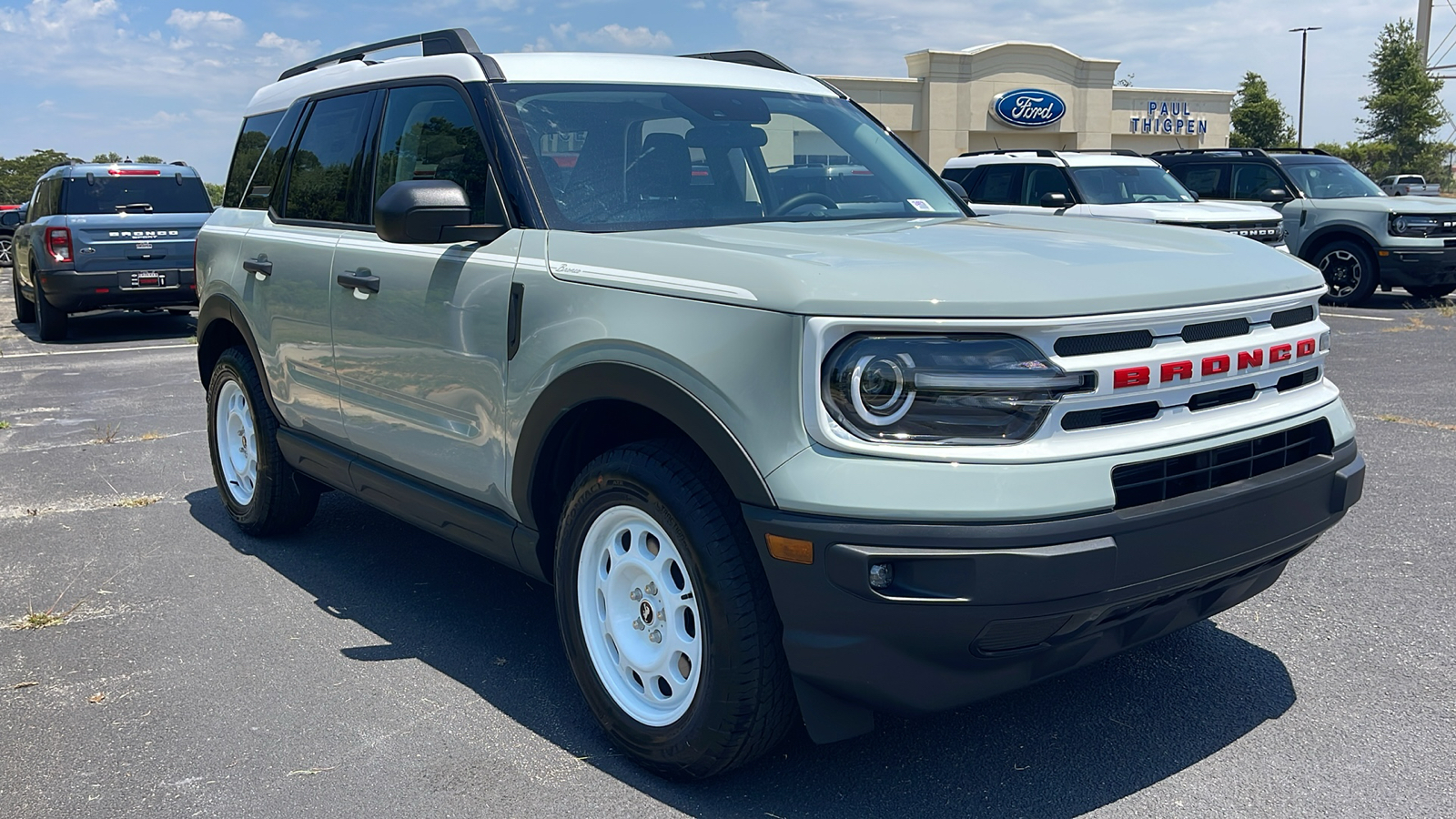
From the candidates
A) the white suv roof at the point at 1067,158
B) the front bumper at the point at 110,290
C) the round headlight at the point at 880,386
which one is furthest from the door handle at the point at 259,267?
the white suv roof at the point at 1067,158

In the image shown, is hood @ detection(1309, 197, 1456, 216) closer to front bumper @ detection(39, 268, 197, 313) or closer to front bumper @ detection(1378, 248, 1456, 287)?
front bumper @ detection(1378, 248, 1456, 287)

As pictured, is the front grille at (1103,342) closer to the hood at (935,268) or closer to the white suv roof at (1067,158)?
the hood at (935,268)

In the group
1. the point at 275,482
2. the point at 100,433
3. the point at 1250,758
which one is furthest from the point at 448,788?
the point at 100,433

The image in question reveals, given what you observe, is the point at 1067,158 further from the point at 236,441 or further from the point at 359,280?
the point at 359,280

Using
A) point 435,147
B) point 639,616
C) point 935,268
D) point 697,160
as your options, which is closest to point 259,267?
point 435,147

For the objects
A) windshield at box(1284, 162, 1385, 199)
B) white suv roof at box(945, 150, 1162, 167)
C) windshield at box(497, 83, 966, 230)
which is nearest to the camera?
windshield at box(497, 83, 966, 230)

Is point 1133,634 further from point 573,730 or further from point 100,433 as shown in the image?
point 100,433

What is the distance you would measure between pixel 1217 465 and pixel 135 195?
1413cm

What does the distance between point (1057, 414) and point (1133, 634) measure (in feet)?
2.14

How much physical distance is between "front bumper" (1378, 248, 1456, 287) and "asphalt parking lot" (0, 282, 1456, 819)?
991cm

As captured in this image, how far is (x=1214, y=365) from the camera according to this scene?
9.34ft

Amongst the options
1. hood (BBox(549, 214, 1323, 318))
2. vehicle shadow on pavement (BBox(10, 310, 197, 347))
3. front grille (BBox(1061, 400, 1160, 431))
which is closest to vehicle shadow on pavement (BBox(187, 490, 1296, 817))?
front grille (BBox(1061, 400, 1160, 431))

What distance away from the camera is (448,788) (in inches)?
123

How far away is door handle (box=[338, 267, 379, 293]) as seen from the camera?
13.5ft
